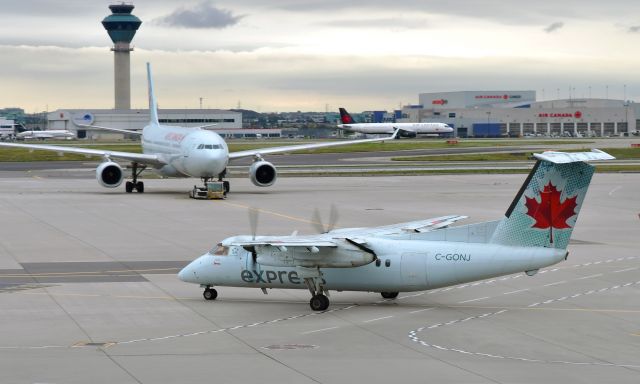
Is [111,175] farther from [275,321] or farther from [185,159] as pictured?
→ [275,321]

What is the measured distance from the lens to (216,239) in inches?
1991

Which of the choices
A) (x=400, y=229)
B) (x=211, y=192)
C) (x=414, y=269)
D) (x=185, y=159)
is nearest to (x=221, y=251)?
(x=400, y=229)

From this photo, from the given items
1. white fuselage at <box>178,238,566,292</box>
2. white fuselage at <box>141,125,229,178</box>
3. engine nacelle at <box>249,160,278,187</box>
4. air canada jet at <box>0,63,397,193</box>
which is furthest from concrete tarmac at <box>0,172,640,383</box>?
engine nacelle at <box>249,160,278,187</box>

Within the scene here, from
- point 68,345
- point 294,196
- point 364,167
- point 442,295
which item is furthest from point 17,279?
point 364,167

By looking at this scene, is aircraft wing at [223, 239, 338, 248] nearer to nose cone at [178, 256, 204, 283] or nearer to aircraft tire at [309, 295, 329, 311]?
aircraft tire at [309, 295, 329, 311]

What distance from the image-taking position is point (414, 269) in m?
31.9

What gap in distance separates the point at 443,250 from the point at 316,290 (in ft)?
13.2

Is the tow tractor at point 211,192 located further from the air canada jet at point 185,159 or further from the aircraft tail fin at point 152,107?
the aircraft tail fin at point 152,107

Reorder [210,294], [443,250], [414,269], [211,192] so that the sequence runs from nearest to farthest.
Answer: [443,250] < [414,269] < [210,294] < [211,192]

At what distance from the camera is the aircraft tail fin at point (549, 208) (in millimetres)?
31188

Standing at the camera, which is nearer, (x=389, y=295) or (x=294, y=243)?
(x=294, y=243)

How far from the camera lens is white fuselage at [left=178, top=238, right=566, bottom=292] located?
3125 cm

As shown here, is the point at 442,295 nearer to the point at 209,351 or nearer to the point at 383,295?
the point at 383,295

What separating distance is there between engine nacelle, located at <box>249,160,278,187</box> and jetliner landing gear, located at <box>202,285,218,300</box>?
44507 mm
